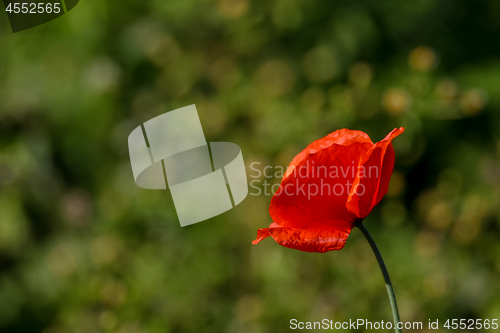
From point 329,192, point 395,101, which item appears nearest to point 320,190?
point 329,192

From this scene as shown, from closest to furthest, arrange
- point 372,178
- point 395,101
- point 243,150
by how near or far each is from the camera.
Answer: point 372,178 → point 395,101 → point 243,150

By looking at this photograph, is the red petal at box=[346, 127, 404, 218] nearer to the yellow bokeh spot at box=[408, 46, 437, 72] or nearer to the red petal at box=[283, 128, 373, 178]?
the red petal at box=[283, 128, 373, 178]

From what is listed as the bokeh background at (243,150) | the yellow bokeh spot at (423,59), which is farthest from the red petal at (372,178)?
the yellow bokeh spot at (423,59)

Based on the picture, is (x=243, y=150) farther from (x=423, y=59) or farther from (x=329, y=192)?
(x=329, y=192)

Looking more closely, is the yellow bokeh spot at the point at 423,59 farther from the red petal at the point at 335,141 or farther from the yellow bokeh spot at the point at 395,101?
the red petal at the point at 335,141

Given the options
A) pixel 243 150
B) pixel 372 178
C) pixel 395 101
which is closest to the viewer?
pixel 372 178

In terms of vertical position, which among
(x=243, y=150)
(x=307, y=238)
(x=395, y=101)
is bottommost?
(x=243, y=150)

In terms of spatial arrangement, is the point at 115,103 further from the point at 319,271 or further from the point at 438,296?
the point at 438,296
